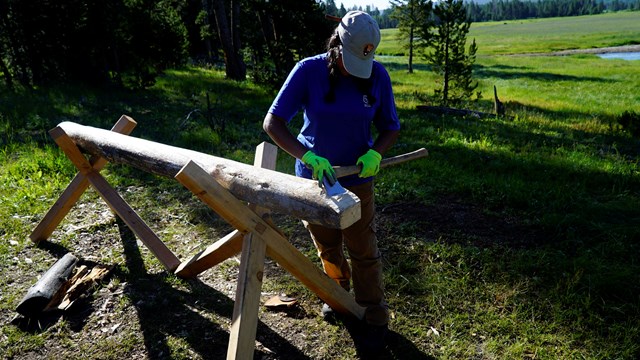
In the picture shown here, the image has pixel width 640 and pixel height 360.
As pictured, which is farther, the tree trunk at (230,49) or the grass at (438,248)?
the tree trunk at (230,49)

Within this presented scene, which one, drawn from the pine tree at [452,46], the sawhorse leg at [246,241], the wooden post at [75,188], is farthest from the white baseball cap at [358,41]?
the pine tree at [452,46]

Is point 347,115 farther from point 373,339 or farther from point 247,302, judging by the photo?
point 373,339

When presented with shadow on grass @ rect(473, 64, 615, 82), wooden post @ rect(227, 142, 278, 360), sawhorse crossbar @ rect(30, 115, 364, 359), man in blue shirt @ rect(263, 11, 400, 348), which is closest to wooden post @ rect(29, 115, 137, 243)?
sawhorse crossbar @ rect(30, 115, 364, 359)

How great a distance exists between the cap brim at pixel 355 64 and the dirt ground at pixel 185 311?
2072 mm

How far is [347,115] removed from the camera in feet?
9.70

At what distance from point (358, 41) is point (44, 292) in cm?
340

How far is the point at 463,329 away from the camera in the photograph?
3.59 m

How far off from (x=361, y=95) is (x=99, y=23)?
41.9 feet

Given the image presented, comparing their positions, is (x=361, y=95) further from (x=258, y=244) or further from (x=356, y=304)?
(x=356, y=304)

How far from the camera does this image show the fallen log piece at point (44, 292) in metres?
3.75

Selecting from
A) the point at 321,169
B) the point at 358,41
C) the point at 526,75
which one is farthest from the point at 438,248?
the point at 526,75

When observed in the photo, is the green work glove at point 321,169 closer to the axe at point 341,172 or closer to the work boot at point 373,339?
the axe at point 341,172

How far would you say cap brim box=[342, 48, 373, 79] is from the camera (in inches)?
110

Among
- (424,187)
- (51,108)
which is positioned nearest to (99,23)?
(51,108)
